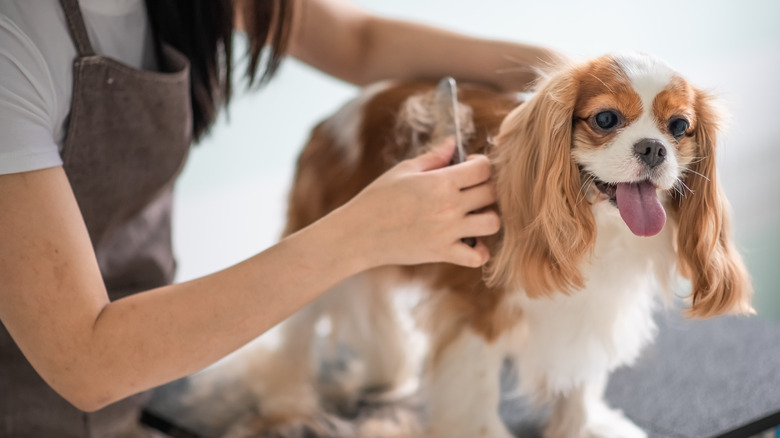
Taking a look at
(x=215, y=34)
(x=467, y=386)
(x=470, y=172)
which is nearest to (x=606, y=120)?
(x=470, y=172)

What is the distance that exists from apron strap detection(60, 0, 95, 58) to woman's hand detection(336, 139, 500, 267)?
0.41m

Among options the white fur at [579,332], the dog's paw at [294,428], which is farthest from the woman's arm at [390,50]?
the dog's paw at [294,428]

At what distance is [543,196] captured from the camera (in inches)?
31.9

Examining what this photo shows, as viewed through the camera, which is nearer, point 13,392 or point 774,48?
point 13,392

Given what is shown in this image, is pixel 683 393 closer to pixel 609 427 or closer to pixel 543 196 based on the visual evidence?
pixel 609 427

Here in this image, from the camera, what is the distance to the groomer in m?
0.83

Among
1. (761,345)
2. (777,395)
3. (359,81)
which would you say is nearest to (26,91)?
(359,81)

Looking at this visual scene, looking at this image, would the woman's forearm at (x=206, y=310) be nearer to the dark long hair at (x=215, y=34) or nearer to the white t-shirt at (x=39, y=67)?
the white t-shirt at (x=39, y=67)

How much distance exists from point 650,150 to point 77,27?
0.71 meters

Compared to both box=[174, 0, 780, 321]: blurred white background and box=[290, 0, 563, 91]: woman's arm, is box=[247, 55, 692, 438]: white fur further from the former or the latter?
box=[174, 0, 780, 321]: blurred white background

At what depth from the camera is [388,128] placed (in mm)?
1107

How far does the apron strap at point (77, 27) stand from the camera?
94 cm

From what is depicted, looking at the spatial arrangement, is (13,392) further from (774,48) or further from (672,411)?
(774,48)

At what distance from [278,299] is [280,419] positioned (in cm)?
42
